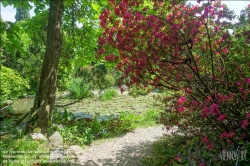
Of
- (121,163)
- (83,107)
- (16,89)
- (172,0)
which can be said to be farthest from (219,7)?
(16,89)

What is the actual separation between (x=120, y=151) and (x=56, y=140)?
152 centimetres

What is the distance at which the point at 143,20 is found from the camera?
3.02 metres

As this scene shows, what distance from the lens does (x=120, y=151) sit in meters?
4.62

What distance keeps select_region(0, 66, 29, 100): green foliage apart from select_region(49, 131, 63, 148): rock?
19.0ft

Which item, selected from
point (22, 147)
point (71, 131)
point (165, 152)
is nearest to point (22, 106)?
point (71, 131)

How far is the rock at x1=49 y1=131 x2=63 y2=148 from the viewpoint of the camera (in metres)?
4.36

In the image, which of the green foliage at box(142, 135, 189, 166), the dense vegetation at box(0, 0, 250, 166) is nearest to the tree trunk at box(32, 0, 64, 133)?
the dense vegetation at box(0, 0, 250, 166)

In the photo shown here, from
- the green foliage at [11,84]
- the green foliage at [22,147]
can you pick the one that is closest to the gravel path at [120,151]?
the green foliage at [22,147]

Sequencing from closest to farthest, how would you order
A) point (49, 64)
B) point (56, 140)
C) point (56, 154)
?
point (56, 154)
point (56, 140)
point (49, 64)

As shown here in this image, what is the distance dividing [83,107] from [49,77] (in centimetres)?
532

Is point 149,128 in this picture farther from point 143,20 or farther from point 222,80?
point 143,20

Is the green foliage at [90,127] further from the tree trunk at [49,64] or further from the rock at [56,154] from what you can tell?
the rock at [56,154]

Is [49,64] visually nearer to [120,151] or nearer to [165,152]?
[120,151]

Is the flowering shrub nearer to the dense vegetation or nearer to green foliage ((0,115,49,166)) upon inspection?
the dense vegetation
